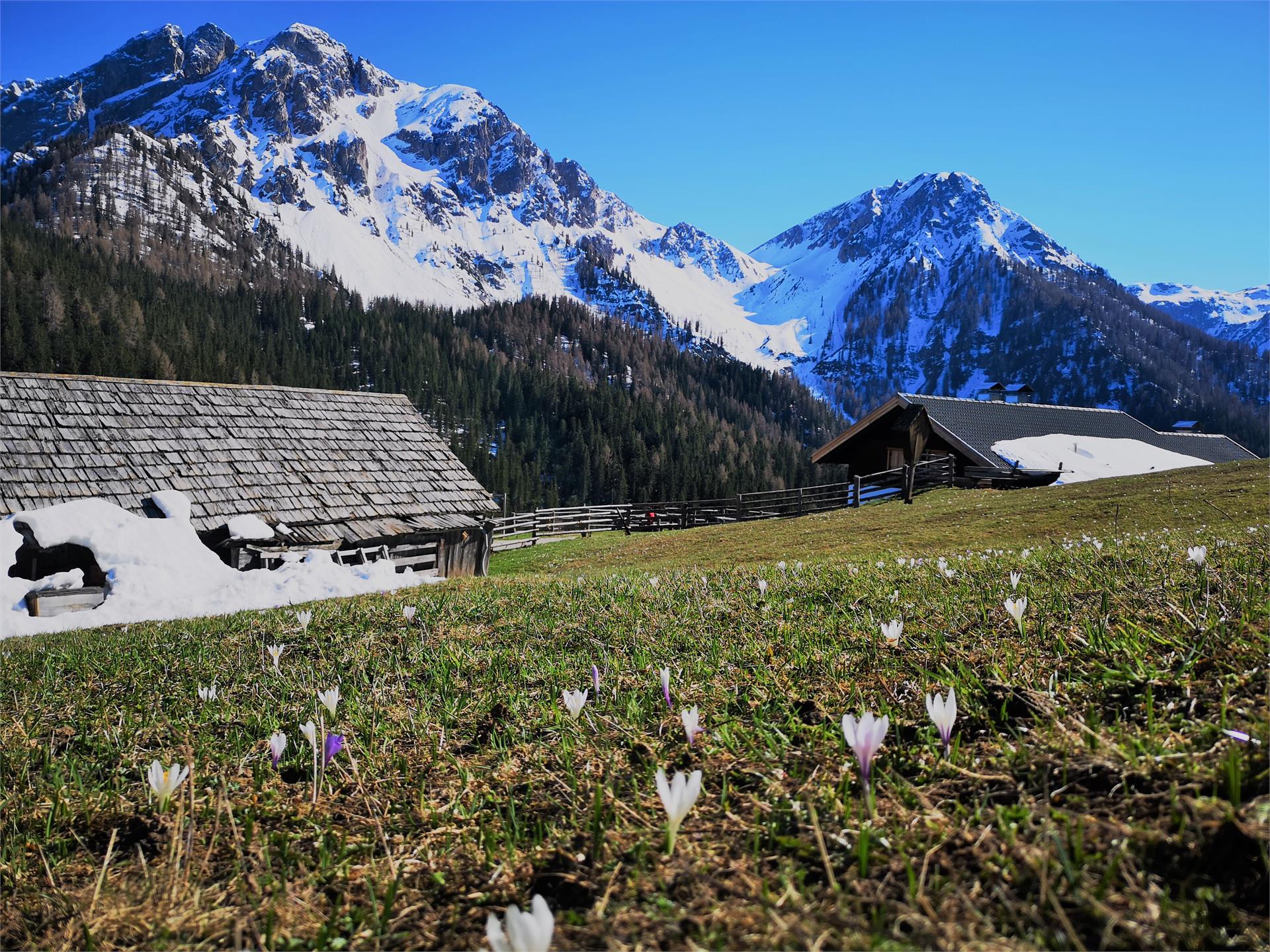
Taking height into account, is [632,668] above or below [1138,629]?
below

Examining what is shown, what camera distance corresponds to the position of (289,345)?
402 feet


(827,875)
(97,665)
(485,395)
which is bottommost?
(97,665)

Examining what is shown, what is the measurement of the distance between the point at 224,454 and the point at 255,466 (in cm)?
87

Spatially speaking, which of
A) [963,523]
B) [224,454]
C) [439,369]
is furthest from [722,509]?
[439,369]

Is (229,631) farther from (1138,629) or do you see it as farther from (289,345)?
(289,345)

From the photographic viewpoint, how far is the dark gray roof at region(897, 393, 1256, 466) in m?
33.8

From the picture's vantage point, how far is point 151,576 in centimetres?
1322

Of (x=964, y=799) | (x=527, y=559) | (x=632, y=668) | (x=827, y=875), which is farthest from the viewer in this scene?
(x=527, y=559)

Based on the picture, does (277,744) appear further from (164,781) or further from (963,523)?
(963,523)

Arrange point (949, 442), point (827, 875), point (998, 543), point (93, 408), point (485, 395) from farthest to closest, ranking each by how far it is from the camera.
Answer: point (485, 395), point (949, 442), point (93, 408), point (998, 543), point (827, 875)

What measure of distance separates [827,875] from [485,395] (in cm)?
14095

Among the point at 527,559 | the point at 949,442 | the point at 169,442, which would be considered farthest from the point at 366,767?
the point at 949,442

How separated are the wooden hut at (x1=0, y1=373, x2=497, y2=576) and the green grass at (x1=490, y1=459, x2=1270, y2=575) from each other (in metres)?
4.87

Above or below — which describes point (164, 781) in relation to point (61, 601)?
above
